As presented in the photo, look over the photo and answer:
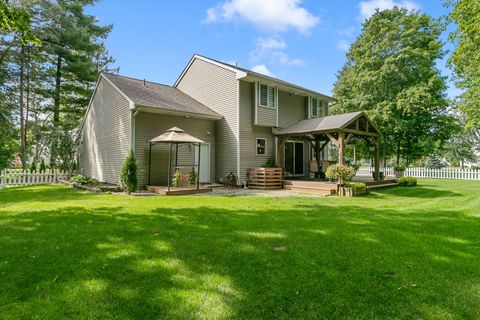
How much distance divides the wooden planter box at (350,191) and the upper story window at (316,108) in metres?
7.02

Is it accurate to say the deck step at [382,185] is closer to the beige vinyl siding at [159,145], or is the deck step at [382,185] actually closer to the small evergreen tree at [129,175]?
the beige vinyl siding at [159,145]

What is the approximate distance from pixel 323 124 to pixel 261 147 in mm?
3303

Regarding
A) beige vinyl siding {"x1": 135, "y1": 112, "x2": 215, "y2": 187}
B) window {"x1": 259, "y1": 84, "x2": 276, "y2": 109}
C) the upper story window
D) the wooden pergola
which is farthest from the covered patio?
beige vinyl siding {"x1": 135, "y1": 112, "x2": 215, "y2": 187}

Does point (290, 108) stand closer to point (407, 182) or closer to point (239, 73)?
point (239, 73)

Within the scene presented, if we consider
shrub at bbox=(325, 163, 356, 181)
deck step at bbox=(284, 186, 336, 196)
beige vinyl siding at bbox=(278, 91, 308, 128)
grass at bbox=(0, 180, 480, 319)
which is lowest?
grass at bbox=(0, 180, 480, 319)

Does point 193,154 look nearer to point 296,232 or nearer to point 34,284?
point 296,232

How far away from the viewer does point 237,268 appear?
324cm

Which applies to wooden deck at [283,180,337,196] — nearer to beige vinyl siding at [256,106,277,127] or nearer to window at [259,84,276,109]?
beige vinyl siding at [256,106,277,127]

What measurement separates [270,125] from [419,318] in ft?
39.3

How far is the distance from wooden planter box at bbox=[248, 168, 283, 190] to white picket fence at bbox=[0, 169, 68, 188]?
35.3ft

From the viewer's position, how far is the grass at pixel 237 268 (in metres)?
2.46

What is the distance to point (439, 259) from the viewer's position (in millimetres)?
3586

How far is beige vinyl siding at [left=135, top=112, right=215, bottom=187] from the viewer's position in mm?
11477

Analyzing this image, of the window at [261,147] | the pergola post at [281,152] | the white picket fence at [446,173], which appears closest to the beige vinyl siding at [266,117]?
the window at [261,147]
